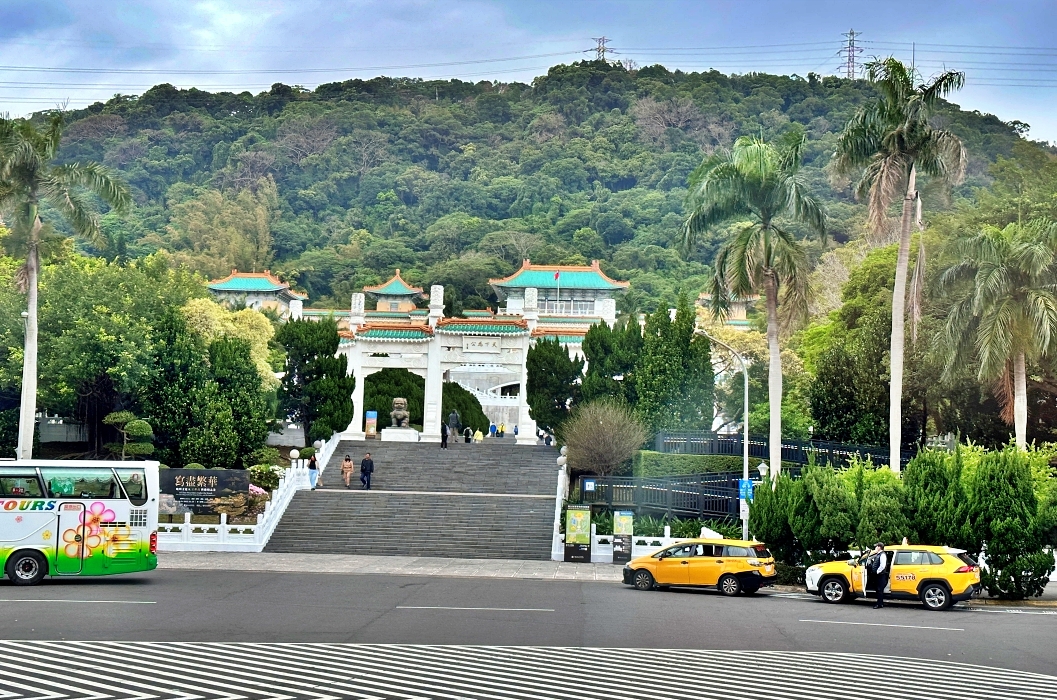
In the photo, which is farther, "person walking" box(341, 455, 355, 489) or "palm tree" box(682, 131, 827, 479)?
"person walking" box(341, 455, 355, 489)

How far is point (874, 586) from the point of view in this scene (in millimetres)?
23234

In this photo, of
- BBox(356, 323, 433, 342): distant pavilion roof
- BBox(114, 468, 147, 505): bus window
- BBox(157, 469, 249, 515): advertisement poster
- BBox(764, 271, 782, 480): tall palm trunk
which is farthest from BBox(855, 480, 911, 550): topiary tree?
BBox(356, 323, 433, 342): distant pavilion roof

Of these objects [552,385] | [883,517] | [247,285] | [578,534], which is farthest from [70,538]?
[247,285]

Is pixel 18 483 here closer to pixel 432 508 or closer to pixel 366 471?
pixel 432 508

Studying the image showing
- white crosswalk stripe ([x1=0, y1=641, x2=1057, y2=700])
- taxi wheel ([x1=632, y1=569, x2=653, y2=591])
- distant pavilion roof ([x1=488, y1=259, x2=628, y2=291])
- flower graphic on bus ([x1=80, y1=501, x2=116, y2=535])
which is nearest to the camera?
white crosswalk stripe ([x1=0, y1=641, x2=1057, y2=700])

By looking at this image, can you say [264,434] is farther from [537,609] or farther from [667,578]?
[537,609]

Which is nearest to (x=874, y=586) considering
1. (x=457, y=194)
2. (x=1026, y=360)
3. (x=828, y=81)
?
(x=1026, y=360)

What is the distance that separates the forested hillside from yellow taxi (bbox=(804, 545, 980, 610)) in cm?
7061

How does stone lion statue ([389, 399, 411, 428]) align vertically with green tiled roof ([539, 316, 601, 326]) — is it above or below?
below

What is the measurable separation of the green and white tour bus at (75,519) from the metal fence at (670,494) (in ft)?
54.4

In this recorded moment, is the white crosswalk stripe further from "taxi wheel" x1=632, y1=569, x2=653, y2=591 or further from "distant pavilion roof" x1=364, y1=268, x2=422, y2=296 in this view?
"distant pavilion roof" x1=364, y1=268, x2=422, y2=296

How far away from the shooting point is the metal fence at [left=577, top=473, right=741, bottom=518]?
3716cm

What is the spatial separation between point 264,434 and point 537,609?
25.4m

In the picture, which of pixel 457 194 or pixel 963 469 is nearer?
pixel 963 469
